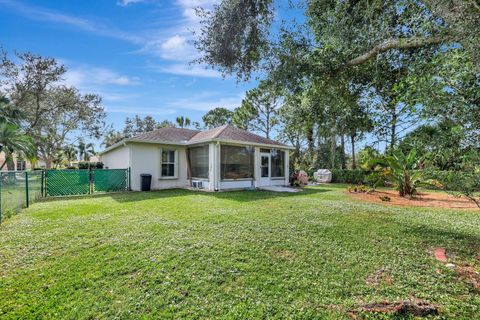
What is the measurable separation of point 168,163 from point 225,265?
1153cm

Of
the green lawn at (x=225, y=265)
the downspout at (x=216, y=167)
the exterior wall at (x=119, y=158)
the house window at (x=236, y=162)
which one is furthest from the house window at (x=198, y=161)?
the green lawn at (x=225, y=265)

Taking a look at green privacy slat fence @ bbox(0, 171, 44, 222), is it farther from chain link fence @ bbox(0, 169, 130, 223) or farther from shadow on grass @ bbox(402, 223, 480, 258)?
shadow on grass @ bbox(402, 223, 480, 258)

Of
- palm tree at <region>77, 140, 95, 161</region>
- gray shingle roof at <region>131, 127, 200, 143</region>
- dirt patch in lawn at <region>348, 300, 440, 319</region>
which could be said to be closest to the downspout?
gray shingle roof at <region>131, 127, 200, 143</region>

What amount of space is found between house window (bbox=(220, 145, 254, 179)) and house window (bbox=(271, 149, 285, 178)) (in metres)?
1.99

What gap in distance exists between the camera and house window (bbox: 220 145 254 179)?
13.2m

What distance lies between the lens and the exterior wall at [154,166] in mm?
13508

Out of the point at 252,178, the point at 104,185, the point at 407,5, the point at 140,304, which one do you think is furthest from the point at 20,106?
the point at 407,5

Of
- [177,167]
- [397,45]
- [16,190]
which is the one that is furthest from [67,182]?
[397,45]

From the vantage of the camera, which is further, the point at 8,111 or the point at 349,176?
the point at 349,176

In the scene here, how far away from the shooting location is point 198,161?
14203 millimetres

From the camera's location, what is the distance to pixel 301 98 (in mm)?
6762

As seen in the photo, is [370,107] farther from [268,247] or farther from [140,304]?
[140,304]

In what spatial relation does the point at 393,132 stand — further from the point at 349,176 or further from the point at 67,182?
the point at 349,176

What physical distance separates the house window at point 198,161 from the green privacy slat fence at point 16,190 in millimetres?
7286
